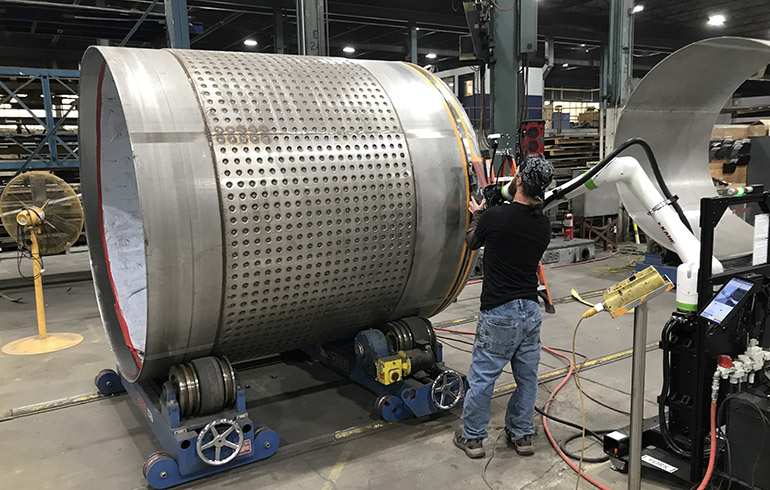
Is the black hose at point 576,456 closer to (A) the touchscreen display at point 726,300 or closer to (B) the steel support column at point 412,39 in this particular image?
(A) the touchscreen display at point 726,300

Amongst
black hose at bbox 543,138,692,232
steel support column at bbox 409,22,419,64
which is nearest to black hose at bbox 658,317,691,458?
black hose at bbox 543,138,692,232

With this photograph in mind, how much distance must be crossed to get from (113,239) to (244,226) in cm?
164

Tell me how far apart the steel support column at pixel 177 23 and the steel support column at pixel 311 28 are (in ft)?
4.31

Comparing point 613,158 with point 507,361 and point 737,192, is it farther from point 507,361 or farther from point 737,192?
point 507,361

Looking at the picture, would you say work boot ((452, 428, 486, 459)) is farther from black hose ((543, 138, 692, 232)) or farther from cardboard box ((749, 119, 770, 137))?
Result: cardboard box ((749, 119, 770, 137))

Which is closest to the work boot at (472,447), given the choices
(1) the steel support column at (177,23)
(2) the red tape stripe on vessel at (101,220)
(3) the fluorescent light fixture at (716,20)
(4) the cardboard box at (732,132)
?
(2) the red tape stripe on vessel at (101,220)

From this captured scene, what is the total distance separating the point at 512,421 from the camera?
3439 mm

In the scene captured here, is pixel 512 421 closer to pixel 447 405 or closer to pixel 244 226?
pixel 447 405

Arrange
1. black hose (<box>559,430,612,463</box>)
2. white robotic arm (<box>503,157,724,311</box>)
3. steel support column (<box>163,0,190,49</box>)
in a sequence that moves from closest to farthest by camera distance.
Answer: white robotic arm (<box>503,157,724,311</box>) < black hose (<box>559,430,612,463</box>) < steel support column (<box>163,0,190,49</box>)

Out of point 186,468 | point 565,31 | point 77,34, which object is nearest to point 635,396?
point 186,468

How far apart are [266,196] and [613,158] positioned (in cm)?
183

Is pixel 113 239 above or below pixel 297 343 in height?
above

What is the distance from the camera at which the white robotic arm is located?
110 inches

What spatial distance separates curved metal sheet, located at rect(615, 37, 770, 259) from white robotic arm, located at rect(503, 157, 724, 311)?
633 millimetres
